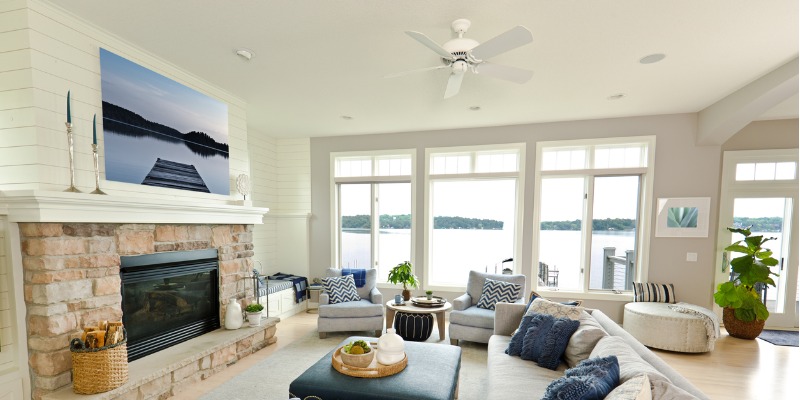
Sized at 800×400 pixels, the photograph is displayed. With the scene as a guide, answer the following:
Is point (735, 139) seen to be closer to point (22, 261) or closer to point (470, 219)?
point (470, 219)

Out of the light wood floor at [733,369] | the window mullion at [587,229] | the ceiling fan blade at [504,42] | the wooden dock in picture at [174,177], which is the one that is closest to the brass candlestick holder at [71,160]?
the wooden dock in picture at [174,177]

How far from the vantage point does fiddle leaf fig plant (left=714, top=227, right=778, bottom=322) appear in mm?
4035

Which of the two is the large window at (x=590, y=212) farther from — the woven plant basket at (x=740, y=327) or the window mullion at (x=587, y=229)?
the woven plant basket at (x=740, y=327)

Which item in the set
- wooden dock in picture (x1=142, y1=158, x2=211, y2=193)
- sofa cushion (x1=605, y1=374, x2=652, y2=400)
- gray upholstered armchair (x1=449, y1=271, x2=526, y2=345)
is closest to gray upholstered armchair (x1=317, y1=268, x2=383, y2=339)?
gray upholstered armchair (x1=449, y1=271, x2=526, y2=345)

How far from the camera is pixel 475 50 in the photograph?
87.7 inches

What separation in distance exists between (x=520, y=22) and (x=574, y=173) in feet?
10.2

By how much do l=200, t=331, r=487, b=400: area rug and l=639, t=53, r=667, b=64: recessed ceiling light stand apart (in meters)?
3.23

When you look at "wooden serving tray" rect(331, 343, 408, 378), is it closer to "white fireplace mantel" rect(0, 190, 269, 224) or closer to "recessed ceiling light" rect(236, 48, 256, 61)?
"white fireplace mantel" rect(0, 190, 269, 224)

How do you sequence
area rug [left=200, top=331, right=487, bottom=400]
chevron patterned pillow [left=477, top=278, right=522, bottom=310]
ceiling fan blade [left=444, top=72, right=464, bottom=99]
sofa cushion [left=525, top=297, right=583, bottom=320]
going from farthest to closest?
chevron patterned pillow [left=477, top=278, right=522, bottom=310], area rug [left=200, top=331, right=487, bottom=400], sofa cushion [left=525, top=297, right=583, bottom=320], ceiling fan blade [left=444, top=72, right=464, bottom=99]

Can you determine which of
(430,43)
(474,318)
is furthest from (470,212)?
(430,43)

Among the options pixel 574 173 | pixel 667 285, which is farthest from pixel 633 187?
pixel 667 285

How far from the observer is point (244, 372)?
128 inches

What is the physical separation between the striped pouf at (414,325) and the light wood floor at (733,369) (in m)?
1.36

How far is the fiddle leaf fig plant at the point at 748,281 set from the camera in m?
4.04
